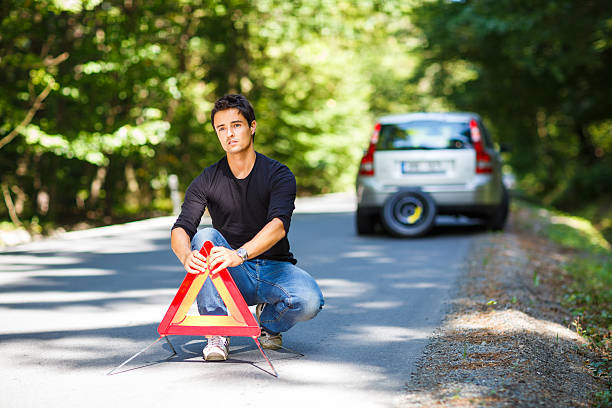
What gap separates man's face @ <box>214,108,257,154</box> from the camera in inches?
197

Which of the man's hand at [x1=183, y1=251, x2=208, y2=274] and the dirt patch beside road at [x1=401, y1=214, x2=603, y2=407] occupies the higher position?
the man's hand at [x1=183, y1=251, x2=208, y2=274]

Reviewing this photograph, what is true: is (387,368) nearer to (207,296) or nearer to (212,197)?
(207,296)

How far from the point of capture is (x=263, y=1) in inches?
875

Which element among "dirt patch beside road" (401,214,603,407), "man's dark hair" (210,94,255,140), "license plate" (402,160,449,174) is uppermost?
"man's dark hair" (210,94,255,140)

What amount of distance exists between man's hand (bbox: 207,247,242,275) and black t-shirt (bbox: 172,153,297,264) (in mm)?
432

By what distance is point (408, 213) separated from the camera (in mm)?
12789

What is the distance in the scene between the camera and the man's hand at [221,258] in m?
4.57

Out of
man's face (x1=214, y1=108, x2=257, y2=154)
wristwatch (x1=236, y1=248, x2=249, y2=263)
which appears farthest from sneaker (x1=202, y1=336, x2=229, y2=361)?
man's face (x1=214, y1=108, x2=257, y2=154)

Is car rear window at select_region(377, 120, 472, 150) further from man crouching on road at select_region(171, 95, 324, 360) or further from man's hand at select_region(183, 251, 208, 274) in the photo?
man's hand at select_region(183, 251, 208, 274)

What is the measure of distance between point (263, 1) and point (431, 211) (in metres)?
11.8

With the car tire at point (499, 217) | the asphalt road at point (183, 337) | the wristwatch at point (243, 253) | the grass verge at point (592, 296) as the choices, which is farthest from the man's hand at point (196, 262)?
the car tire at point (499, 217)

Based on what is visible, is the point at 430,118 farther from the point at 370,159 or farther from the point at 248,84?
the point at 248,84

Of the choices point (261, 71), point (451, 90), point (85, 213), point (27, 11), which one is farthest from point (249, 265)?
point (451, 90)

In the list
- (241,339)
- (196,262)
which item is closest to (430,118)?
(241,339)
